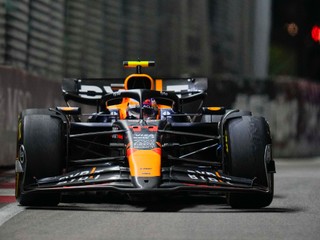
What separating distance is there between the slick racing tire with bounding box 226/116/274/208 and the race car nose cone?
97 centimetres

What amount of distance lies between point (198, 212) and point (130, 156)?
2.58ft

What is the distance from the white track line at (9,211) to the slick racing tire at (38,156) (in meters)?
0.13

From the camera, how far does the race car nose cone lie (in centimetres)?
991

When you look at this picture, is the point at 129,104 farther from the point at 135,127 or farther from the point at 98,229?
the point at 98,229

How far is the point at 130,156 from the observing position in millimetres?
10219

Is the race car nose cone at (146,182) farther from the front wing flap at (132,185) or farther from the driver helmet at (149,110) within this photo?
the driver helmet at (149,110)

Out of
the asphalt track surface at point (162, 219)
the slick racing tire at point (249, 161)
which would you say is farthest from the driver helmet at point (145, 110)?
the slick racing tire at point (249, 161)

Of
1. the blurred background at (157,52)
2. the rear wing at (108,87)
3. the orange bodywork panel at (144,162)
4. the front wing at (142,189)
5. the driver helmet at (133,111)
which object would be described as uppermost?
the blurred background at (157,52)

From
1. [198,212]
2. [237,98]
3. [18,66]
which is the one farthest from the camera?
[237,98]

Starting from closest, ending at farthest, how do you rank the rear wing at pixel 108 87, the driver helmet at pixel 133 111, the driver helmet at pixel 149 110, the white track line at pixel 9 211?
the white track line at pixel 9 211 → the driver helmet at pixel 149 110 → the driver helmet at pixel 133 111 → the rear wing at pixel 108 87

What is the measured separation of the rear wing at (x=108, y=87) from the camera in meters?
14.0

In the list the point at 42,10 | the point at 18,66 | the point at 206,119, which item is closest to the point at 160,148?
the point at 206,119

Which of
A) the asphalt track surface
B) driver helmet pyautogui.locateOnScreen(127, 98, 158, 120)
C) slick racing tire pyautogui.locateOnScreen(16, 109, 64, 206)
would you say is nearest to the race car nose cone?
the asphalt track surface

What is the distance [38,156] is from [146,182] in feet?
3.72
